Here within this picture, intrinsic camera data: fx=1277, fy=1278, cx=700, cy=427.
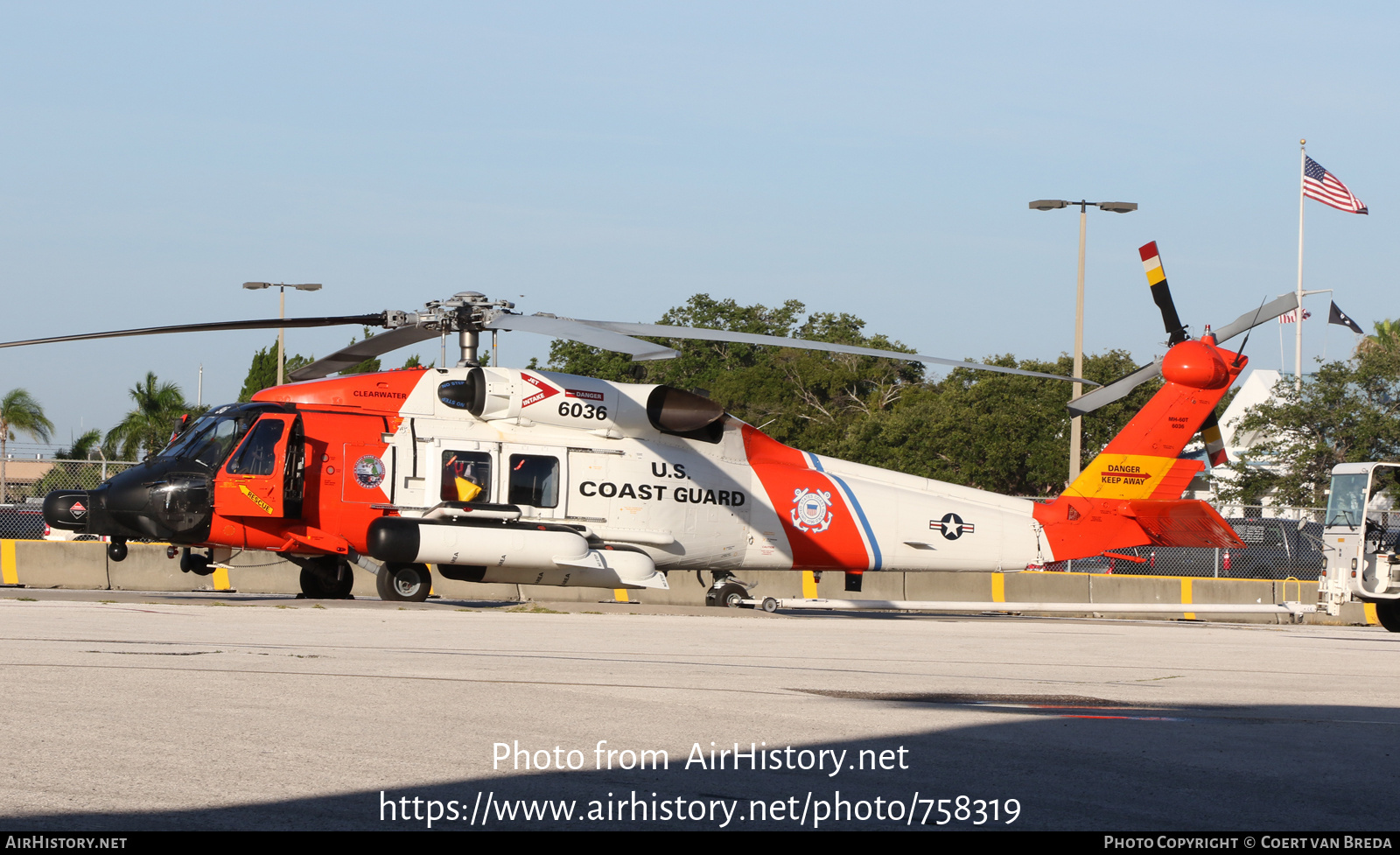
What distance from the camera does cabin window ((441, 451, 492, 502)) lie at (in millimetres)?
16469

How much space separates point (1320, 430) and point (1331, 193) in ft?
28.9

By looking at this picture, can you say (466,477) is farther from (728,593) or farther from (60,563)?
(60,563)

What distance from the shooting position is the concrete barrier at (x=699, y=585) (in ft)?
69.3

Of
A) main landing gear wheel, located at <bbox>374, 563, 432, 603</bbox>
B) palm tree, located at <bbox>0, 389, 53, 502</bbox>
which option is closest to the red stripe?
main landing gear wheel, located at <bbox>374, 563, 432, 603</bbox>

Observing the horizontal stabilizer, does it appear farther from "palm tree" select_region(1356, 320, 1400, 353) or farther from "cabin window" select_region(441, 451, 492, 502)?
"palm tree" select_region(1356, 320, 1400, 353)

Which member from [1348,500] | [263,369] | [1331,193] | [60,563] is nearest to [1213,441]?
[1348,500]

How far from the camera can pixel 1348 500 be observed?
724 inches

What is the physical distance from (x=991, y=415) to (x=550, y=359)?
29.6 meters

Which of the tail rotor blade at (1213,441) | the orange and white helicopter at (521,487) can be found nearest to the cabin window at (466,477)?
the orange and white helicopter at (521,487)

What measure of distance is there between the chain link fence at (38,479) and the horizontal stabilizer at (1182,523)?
1505cm

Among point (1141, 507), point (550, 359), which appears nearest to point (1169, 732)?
point (1141, 507)

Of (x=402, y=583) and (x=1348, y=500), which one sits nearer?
(x=402, y=583)
